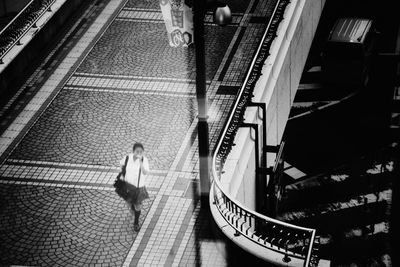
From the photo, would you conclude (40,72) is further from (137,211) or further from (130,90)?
(137,211)

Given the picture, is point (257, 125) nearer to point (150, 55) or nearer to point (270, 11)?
point (150, 55)

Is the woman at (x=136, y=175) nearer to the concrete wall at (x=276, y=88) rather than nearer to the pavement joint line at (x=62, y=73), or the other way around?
the concrete wall at (x=276, y=88)

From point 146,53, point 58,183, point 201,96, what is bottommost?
point 58,183

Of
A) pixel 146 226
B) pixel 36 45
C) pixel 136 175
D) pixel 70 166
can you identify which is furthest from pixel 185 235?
pixel 36 45

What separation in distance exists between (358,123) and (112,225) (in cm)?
1115

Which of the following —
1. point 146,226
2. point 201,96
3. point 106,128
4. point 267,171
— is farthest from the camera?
point 106,128

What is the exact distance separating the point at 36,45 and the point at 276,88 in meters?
6.21

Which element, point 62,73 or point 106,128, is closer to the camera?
point 106,128

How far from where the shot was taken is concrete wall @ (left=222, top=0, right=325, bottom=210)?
45.9 feet

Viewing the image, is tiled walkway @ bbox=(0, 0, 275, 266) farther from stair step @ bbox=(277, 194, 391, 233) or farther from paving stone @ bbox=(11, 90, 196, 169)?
stair step @ bbox=(277, 194, 391, 233)

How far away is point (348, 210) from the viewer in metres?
19.0

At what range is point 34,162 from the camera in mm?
15281

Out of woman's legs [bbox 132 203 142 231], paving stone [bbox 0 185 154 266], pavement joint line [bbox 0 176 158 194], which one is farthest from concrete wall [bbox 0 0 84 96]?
woman's legs [bbox 132 203 142 231]

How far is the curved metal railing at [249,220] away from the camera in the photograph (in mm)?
11750
